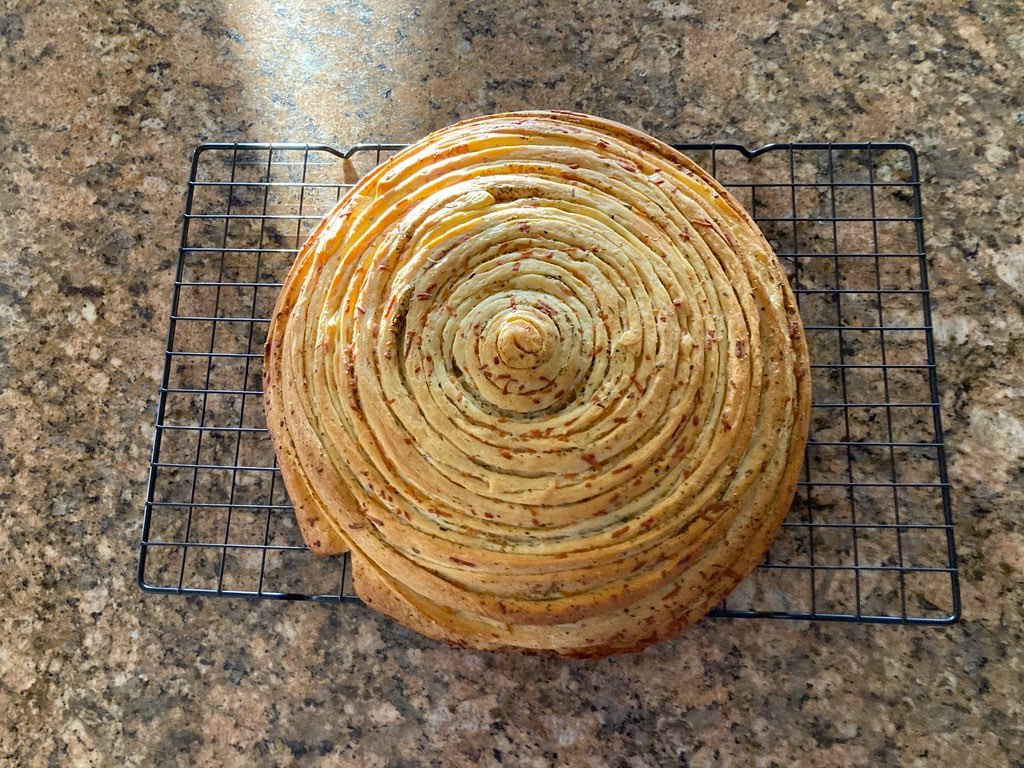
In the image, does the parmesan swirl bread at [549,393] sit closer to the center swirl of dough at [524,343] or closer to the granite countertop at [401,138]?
the center swirl of dough at [524,343]

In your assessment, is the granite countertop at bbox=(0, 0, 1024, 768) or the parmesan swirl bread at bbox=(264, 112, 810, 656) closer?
the parmesan swirl bread at bbox=(264, 112, 810, 656)

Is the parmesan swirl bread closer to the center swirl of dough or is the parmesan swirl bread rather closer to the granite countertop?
the center swirl of dough

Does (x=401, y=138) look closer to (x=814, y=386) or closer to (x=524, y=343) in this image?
(x=524, y=343)

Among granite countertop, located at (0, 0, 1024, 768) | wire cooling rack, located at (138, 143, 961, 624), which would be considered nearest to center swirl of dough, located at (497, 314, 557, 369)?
wire cooling rack, located at (138, 143, 961, 624)

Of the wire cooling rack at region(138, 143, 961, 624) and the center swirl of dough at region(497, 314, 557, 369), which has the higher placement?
the center swirl of dough at region(497, 314, 557, 369)

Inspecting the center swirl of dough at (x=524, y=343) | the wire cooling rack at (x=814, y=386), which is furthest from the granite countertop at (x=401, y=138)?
the center swirl of dough at (x=524, y=343)

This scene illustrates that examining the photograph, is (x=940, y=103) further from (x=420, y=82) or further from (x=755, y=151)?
(x=420, y=82)

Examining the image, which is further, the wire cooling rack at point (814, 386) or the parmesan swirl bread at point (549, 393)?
the wire cooling rack at point (814, 386)
